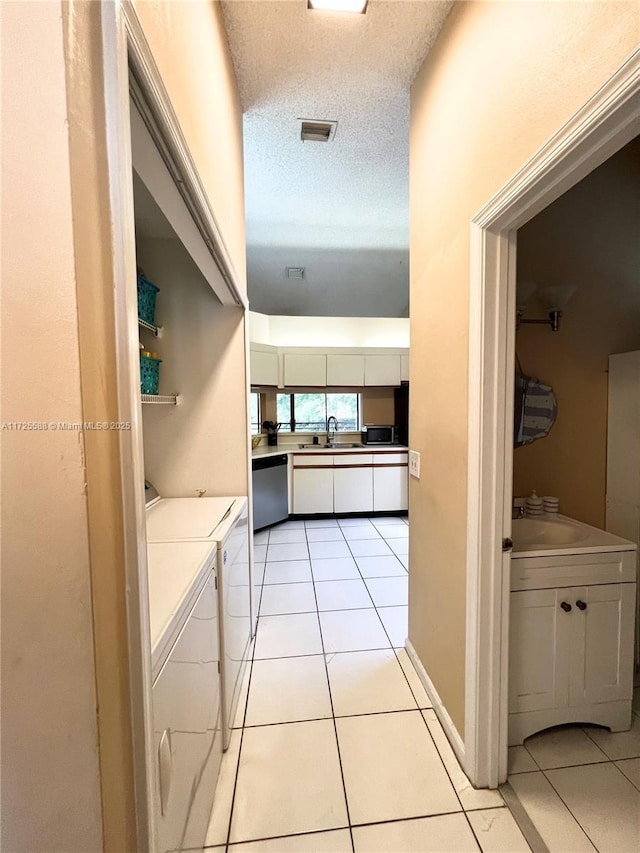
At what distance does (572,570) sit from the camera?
1.35 metres

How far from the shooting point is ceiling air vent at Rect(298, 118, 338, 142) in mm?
2027

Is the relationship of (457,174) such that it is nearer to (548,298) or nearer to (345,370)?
(548,298)

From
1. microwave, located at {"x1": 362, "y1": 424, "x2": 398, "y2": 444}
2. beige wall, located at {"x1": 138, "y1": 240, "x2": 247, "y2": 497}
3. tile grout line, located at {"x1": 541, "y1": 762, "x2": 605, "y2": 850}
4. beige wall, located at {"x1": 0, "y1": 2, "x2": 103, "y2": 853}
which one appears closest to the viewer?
beige wall, located at {"x1": 0, "y1": 2, "x2": 103, "y2": 853}

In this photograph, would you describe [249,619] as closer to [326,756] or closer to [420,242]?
[326,756]

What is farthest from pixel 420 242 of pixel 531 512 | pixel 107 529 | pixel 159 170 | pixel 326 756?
pixel 326 756

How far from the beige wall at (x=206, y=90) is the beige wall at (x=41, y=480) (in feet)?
1.38

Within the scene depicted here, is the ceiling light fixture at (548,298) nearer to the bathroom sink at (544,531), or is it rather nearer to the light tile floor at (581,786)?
the bathroom sink at (544,531)

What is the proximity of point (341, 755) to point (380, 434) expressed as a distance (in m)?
3.62

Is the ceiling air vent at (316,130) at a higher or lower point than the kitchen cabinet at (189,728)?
higher

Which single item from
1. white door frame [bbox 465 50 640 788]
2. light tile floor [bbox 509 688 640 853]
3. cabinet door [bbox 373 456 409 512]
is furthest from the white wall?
light tile floor [bbox 509 688 640 853]

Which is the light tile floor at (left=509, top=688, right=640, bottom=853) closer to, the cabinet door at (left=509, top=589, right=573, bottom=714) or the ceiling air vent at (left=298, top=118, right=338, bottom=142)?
the cabinet door at (left=509, top=589, right=573, bottom=714)

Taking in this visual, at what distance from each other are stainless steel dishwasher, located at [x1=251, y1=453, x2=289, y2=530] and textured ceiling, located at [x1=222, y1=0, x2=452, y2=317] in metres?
2.36

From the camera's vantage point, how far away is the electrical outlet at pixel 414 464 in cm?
174

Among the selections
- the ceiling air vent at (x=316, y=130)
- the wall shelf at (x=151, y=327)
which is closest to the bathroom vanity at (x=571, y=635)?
the wall shelf at (x=151, y=327)
